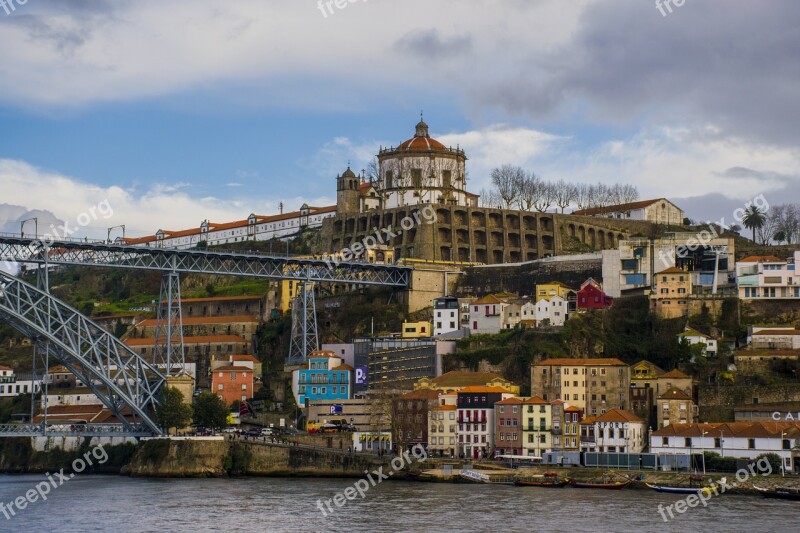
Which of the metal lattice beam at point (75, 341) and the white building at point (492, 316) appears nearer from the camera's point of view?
the metal lattice beam at point (75, 341)

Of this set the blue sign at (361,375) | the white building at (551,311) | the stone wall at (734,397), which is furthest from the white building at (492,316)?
the stone wall at (734,397)

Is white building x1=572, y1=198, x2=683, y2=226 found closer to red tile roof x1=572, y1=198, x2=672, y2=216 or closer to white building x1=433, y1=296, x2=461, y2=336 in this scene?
red tile roof x1=572, y1=198, x2=672, y2=216

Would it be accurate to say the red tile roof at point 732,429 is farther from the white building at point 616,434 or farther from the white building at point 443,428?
the white building at point 443,428

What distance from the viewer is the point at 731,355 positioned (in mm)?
71438

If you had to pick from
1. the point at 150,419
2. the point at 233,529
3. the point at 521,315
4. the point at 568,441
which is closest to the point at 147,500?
the point at 233,529

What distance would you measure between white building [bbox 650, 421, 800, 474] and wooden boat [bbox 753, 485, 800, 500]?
3411 mm

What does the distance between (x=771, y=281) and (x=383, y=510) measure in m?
31.3

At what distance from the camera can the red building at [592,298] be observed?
7962 cm

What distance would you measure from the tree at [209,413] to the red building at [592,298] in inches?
808

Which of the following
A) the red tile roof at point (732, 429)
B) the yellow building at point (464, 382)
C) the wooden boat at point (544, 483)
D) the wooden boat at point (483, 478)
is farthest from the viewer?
the yellow building at point (464, 382)

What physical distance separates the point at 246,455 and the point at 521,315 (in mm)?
18178

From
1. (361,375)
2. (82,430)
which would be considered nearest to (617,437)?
(361,375)

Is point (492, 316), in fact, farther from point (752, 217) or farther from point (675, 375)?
point (752, 217)

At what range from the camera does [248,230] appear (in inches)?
4624
